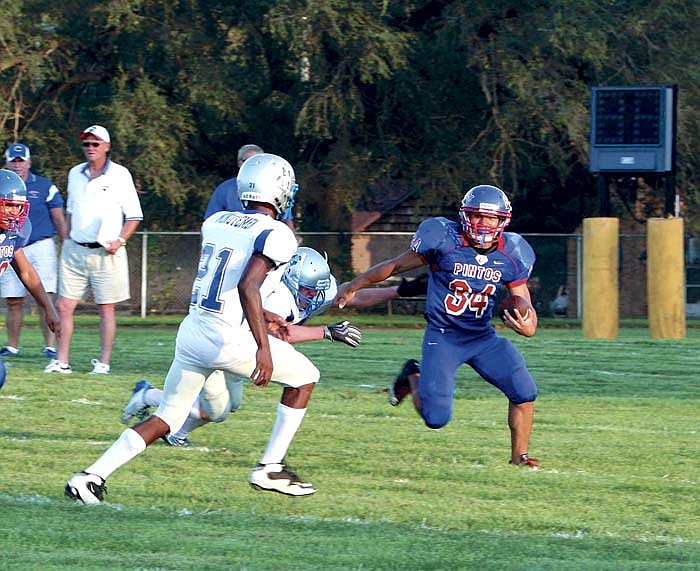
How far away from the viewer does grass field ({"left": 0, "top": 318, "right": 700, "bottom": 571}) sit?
4.86 m

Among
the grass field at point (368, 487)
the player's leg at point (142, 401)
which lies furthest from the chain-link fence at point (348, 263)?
the player's leg at point (142, 401)

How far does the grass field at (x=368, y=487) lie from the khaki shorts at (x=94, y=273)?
2.21ft

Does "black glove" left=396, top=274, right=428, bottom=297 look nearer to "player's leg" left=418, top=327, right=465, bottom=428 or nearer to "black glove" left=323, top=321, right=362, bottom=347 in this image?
"player's leg" left=418, top=327, right=465, bottom=428

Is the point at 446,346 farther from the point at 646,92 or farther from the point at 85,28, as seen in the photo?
the point at 85,28

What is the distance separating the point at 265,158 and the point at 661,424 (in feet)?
12.5

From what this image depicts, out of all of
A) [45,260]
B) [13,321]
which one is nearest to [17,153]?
[45,260]

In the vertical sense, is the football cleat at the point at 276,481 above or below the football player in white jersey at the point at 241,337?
below

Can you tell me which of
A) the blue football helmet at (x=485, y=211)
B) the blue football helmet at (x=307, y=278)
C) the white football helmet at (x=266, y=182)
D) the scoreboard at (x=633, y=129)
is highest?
the scoreboard at (x=633, y=129)

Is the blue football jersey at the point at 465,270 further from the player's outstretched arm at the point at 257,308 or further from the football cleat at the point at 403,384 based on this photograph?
the player's outstretched arm at the point at 257,308

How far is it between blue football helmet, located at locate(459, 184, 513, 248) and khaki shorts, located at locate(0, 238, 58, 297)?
546cm

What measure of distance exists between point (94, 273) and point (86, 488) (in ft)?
16.2

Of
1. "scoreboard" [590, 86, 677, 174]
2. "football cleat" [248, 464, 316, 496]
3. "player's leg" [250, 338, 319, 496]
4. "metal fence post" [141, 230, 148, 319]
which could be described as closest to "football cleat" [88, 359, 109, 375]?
"player's leg" [250, 338, 319, 496]

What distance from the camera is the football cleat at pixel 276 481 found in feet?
19.1

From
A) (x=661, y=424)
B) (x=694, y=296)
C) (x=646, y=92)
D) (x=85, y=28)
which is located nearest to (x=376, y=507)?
(x=661, y=424)
